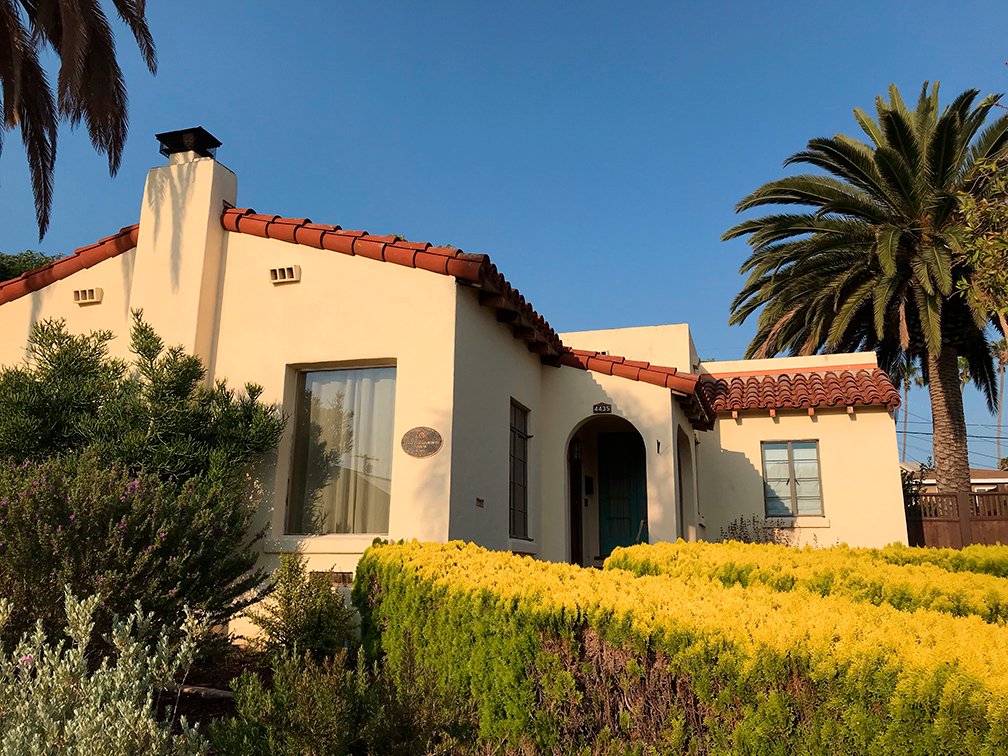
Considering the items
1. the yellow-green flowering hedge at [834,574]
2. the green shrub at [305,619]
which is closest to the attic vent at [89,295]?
the green shrub at [305,619]

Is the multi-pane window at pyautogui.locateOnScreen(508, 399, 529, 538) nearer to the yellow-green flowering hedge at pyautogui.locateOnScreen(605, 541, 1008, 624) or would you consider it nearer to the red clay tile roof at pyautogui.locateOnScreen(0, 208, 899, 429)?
the red clay tile roof at pyautogui.locateOnScreen(0, 208, 899, 429)

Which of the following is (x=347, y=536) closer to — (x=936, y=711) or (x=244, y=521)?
(x=244, y=521)

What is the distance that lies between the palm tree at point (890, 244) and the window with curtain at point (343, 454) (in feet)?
36.0

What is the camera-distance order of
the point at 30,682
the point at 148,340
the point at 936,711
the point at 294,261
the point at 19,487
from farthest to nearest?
the point at 294,261 → the point at 148,340 → the point at 19,487 → the point at 30,682 → the point at 936,711

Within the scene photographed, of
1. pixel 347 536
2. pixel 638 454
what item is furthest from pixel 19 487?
pixel 638 454

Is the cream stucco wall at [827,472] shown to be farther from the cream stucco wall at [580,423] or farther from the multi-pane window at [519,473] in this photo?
the multi-pane window at [519,473]

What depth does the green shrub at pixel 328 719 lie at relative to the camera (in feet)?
10.3

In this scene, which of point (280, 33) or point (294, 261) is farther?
point (280, 33)

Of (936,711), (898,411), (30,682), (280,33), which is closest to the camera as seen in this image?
(936,711)

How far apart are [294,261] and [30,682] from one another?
6061mm

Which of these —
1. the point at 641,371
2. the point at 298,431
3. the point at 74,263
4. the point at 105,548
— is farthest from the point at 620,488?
the point at 105,548

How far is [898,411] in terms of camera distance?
43.8 feet

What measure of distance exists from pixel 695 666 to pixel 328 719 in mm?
1534

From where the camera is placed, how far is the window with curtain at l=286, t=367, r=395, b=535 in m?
7.81
